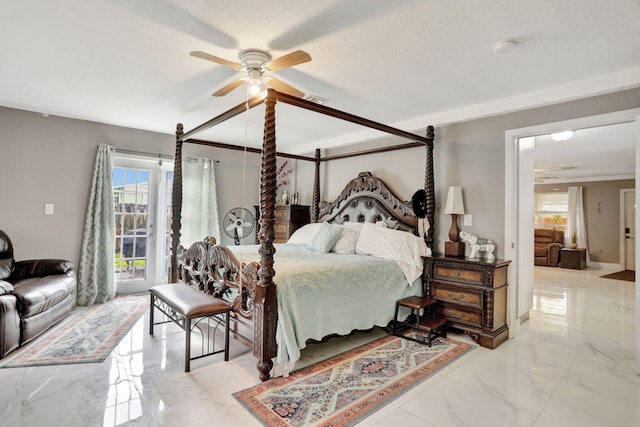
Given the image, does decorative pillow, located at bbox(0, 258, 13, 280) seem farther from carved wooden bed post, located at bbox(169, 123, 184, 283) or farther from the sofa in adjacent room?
the sofa in adjacent room

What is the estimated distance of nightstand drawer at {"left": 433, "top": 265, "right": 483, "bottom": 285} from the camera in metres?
3.12

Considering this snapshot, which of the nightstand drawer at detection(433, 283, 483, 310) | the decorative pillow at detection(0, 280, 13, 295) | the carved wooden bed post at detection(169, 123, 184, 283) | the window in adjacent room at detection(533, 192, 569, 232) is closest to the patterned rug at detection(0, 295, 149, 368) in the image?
the decorative pillow at detection(0, 280, 13, 295)

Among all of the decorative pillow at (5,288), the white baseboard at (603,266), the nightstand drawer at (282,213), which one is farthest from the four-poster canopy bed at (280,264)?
the white baseboard at (603,266)

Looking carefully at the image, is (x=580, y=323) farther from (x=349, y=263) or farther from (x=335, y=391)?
(x=335, y=391)

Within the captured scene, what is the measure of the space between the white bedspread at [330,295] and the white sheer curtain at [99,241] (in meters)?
2.25

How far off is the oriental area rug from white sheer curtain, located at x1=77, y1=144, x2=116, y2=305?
321cm

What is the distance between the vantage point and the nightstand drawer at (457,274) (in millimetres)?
3121

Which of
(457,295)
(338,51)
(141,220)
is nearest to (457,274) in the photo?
(457,295)

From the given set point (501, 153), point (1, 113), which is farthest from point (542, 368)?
point (1, 113)

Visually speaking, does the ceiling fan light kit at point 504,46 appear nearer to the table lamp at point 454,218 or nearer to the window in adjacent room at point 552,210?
the table lamp at point 454,218

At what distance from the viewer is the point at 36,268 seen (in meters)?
3.53

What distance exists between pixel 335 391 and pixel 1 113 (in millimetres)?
4688

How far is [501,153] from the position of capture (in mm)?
3375

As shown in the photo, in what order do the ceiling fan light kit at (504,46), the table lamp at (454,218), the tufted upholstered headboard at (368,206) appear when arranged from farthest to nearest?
the tufted upholstered headboard at (368,206) → the table lamp at (454,218) → the ceiling fan light kit at (504,46)
